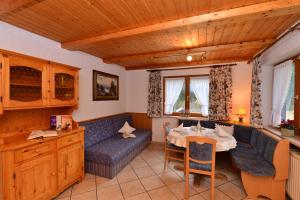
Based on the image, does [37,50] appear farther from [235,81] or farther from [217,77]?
[235,81]

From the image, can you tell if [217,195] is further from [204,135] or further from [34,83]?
[34,83]

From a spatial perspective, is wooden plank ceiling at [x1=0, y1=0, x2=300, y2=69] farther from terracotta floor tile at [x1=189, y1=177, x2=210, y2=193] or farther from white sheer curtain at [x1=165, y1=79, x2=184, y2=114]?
terracotta floor tile at [x1=189, y1=177, x2=210, y2=193]

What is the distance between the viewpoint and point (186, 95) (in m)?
4.39

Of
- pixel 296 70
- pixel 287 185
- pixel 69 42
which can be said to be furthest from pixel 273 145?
pixel 69 42

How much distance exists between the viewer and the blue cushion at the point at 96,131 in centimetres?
299

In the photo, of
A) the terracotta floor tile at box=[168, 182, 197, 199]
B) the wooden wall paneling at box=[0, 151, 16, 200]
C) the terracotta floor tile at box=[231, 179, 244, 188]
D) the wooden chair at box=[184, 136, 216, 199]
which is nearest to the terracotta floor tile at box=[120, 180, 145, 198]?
the terracotta floor tile at box=[168, 182, 197, 199]

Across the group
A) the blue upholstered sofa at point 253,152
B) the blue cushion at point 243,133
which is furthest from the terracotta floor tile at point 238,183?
the blue cushion at point 243,133

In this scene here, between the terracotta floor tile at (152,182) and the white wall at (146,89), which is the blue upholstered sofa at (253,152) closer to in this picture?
the white wall at (146,89)

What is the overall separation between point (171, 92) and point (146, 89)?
0.82 m

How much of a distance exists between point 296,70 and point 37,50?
14.3 ft

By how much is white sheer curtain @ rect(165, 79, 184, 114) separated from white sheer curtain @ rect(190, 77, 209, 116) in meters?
0.40

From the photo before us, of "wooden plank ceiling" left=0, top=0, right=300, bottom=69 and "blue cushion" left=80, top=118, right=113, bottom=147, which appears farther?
"blue cushion" left=80, top=118, right=113, bottom=147

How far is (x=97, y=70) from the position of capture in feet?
12.0

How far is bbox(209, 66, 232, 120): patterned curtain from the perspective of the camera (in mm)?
3812
